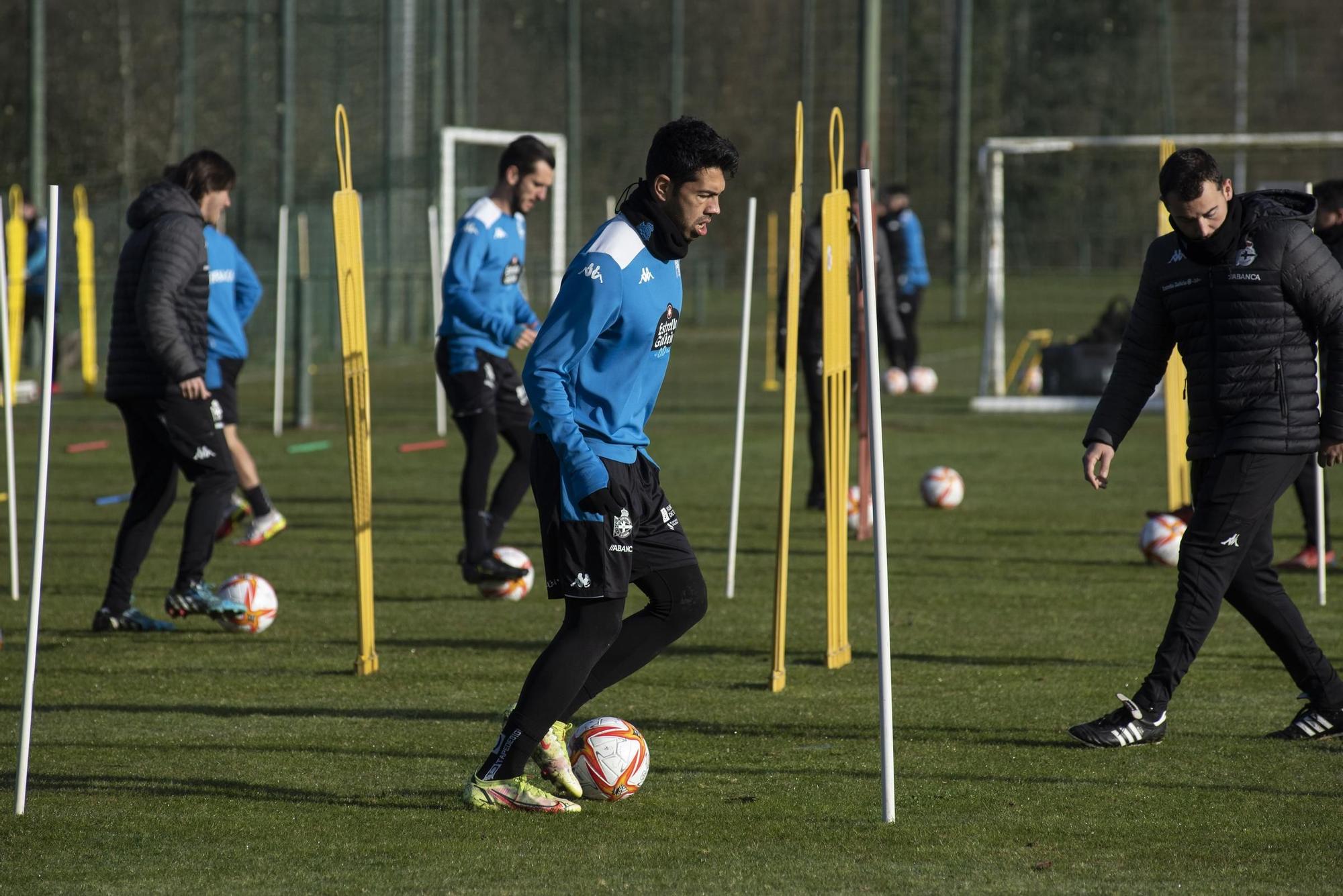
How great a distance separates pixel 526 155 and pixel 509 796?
14.2 ft

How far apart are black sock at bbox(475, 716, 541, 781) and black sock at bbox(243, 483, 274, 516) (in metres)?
6.07

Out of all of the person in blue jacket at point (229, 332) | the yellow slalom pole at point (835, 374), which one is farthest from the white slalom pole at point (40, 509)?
the person in blue jacket at point (229, 332)

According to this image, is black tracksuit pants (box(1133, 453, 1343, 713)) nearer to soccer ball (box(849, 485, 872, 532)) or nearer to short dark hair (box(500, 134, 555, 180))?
short dark hair (box(500, 134, 555, 180))

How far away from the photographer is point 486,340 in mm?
9133

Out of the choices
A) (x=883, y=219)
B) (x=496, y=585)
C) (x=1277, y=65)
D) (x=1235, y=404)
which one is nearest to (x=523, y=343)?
(x=496, y=585)

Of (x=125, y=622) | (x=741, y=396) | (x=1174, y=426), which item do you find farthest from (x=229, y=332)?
(x=1174, y=426)

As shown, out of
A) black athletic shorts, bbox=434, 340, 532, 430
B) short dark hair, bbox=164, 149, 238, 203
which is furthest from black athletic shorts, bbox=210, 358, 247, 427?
short dark hair, bbox=164, 149, 238, 203

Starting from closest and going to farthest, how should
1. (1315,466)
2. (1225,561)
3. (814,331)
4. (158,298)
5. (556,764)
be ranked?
(556,764), (1225,561), (158,298), (1315,466), (814,331)

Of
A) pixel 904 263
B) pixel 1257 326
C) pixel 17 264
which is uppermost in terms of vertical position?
pixel 904 263

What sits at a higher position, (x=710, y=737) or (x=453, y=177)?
(x=453, y=177)

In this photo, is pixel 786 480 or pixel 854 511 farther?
pixel 854 511

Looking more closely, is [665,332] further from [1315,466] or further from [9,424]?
[1315,466]

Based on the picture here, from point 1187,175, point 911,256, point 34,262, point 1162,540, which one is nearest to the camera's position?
point 1187,175

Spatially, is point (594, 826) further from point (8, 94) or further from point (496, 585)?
point (8, 94)
